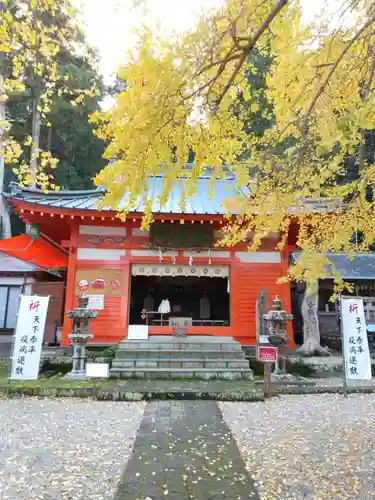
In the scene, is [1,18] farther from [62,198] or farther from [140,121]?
[62,198]

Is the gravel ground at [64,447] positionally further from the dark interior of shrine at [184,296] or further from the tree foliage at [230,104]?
the dark interior of shrine at [184,296]

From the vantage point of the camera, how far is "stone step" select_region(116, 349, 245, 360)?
28.0 ft

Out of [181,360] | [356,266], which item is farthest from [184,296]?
[181,360]

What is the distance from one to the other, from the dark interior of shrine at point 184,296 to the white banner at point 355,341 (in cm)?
835

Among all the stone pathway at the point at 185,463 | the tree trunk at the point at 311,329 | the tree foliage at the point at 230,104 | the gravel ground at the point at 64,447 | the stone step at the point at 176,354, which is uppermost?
the tree foliage at the point at 230,104

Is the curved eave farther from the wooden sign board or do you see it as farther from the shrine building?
the wooden sign board

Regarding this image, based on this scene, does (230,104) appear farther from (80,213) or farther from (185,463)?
(80,213)

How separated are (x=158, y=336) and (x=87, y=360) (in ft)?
6.60

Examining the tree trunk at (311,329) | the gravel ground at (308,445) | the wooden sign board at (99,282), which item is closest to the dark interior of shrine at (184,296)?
the tree trunk at (311,329)

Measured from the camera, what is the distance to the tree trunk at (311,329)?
9.98 metres

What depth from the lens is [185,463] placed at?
11.8 ft

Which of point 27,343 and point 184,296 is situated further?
point 184,296

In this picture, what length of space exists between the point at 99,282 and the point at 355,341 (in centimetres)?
645

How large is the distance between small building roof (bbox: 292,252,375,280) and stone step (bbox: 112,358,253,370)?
4.60 m
